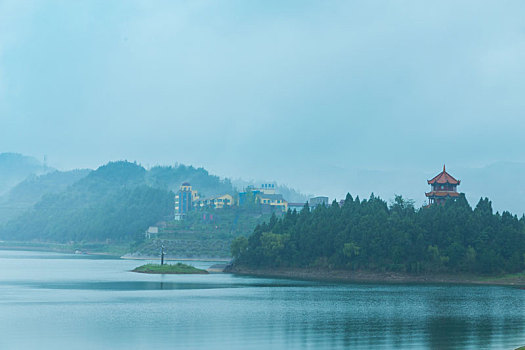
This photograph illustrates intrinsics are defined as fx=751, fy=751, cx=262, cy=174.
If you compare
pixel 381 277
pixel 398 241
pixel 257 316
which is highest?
pixel 398 241

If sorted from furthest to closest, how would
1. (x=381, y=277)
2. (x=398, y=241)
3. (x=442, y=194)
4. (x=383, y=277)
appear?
(x=442, y=194) < (x=381, y=277) < (x=383, y=277) < (x=398, y=241)

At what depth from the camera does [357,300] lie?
92.0m

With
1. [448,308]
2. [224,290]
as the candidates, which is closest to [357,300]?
[448,308]

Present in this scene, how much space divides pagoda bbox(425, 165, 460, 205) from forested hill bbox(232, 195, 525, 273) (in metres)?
12.1

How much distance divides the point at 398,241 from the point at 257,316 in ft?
198

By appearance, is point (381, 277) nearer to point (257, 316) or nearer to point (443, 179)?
point (443, 179)

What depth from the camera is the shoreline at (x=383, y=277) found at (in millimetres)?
121562

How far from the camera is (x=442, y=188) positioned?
164625 millimetres

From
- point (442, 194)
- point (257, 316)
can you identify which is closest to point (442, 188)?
point (442, 194)

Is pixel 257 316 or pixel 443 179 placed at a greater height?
pixel 443 179

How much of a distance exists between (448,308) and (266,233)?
67.9m

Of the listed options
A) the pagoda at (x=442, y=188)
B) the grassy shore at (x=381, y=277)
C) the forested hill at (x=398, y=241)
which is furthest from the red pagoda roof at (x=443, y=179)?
the grassy shore at (x=381, y=277)

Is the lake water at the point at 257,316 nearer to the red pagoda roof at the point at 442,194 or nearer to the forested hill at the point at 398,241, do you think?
the forested hill at the point at 398,241

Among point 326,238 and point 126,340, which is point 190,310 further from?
point 326,238
